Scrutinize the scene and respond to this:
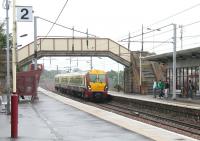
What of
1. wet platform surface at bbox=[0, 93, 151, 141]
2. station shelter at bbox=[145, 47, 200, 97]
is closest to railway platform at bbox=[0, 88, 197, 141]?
wet platform surface at bbox=[0, 93, 151, 141]

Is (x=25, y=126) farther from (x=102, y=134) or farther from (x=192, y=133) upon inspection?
(x=192, y=133)

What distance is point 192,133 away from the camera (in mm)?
20109

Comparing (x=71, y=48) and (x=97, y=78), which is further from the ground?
(x=71, y=48)

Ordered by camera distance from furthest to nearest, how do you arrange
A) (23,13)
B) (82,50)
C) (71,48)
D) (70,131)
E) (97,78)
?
(82,50) < (71,48) < (97,78) < (70,131) < (23,13)

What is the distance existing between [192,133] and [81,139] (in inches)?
287

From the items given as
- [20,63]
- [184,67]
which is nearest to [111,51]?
[20,63]

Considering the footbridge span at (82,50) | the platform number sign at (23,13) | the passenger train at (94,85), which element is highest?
the footbridge span at (82,50)

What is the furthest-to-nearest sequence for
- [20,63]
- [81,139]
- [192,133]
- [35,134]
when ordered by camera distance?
[20,63] → [192,133] → [35,134] → [81,139]

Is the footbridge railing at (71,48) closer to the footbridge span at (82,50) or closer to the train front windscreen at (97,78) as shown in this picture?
the footbridge span at (82,50)

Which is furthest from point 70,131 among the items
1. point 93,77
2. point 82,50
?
point 82,50

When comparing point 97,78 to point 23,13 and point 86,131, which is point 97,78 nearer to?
point 86,131

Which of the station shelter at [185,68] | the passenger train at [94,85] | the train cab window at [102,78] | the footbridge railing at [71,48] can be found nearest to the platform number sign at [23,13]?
the station shelter at [185,68]

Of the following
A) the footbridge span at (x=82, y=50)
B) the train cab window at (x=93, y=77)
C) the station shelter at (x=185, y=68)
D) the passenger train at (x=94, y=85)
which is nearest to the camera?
the station shelter at (x=185, y=68)

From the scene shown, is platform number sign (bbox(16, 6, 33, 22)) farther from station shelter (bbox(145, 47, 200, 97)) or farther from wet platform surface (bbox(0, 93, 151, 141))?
station shelter (bbox(145, 47, 200, 97))
